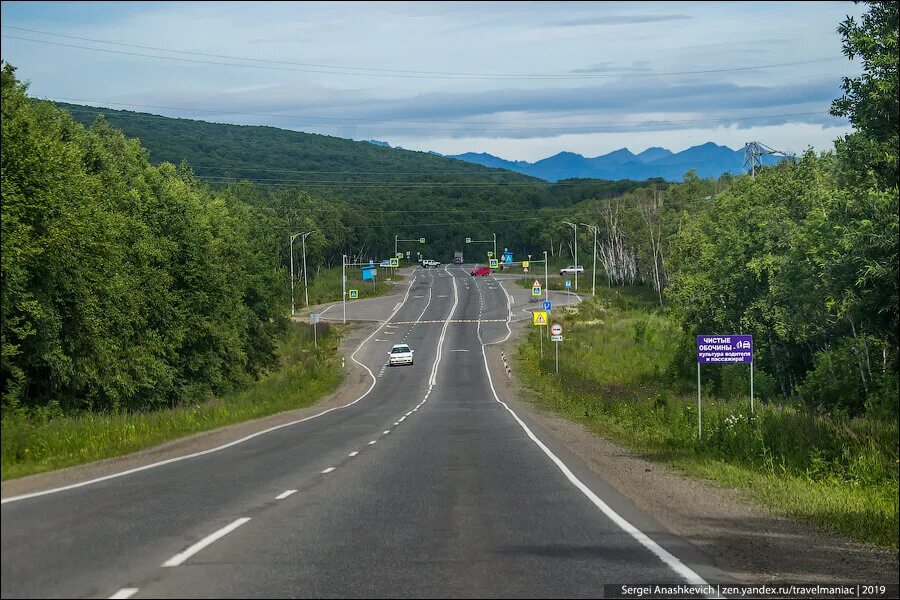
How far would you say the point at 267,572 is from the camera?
8.87 meters

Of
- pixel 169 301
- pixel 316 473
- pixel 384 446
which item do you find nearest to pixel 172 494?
pixel 316 473

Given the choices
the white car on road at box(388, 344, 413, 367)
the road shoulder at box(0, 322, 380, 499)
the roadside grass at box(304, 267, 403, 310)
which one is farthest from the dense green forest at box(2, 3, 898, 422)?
the roadside grass at box(304, 267, 403, 310)

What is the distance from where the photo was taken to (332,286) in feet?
510

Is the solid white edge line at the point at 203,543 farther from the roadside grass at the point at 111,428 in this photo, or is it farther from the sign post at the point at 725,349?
the sign post at the point at 725,349

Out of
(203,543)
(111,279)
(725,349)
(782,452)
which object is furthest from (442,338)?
(203,543)

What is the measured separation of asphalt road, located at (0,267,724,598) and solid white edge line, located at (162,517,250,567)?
2 cm

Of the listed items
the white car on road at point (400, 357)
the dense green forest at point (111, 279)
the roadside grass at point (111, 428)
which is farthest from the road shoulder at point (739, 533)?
the white car on road at point (400, 357)

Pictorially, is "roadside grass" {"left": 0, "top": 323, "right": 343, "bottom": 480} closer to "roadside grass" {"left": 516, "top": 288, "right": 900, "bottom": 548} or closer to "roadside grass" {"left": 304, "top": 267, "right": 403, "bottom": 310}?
"roadside grass" {"left": 516, "top": 288, "right": 900, "bottom": 548}

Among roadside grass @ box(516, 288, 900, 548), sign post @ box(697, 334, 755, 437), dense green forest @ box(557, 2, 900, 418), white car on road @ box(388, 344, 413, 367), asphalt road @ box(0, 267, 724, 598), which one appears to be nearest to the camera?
asphalt road @ box(0, 267, 724, 598)

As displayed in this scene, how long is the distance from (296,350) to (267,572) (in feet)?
278

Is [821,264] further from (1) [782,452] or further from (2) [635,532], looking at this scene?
(2) [635,532]

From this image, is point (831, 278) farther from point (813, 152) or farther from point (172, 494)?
point (813, 152)

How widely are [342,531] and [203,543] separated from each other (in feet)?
5.74

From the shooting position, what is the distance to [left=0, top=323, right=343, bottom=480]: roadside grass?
699 inches
